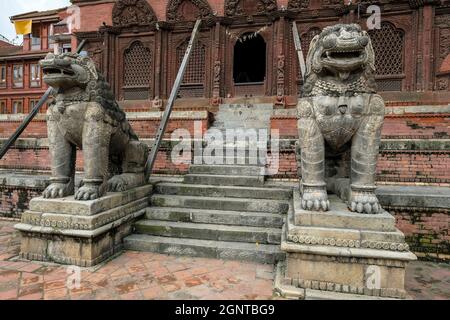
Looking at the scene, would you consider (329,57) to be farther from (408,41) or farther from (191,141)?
(408,41)

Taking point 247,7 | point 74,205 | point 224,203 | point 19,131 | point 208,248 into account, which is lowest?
point 208,248

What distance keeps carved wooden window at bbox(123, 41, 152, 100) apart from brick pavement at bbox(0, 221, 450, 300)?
794cm

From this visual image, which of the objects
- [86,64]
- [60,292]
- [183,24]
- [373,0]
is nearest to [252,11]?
[183,24]

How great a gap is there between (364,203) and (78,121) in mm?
3143

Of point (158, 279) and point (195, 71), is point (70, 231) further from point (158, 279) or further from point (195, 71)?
point (195, 71)

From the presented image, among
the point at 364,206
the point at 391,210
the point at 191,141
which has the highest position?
the point at 191,141

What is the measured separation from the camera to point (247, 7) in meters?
9.23

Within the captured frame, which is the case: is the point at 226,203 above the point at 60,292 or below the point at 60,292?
above

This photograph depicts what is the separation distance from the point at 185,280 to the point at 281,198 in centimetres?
181

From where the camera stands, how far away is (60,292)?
2406mm

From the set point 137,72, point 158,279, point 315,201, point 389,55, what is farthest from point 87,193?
point 389,55

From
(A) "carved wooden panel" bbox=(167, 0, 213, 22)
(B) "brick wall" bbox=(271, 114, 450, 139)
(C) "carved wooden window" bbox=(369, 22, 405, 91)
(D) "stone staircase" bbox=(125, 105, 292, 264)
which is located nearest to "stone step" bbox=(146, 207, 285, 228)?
(D) "stone staircase" bbox=(125, 105, 292, 264)

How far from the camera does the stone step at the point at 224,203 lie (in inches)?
145

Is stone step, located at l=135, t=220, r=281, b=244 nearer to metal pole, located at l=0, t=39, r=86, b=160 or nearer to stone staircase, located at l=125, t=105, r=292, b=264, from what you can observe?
stone staircase, located at l=125, t=105, r=292, b=264
